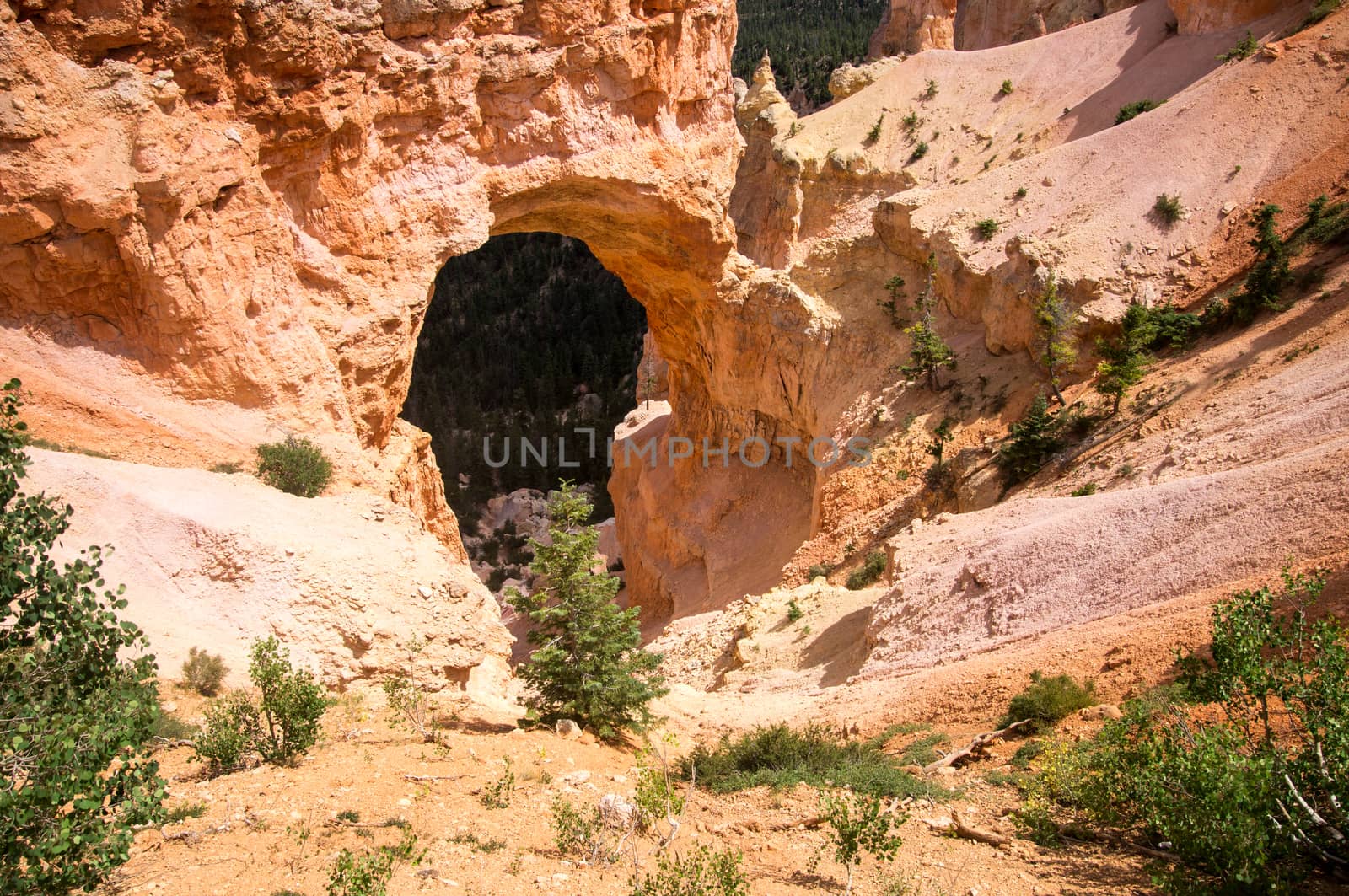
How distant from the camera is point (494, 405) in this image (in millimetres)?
57938

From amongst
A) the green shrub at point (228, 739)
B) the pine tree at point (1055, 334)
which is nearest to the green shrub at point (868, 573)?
the pine tree at point (1055, 334)

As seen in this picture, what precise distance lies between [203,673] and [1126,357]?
1746cm

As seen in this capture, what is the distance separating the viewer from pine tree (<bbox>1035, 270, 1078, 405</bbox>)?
22.1 meters

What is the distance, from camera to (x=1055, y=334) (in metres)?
22.5

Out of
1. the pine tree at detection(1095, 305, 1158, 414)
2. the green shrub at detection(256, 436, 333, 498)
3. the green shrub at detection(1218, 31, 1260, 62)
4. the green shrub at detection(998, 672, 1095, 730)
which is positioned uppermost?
the green shrub at detection(1218, 31, 1260, 62)

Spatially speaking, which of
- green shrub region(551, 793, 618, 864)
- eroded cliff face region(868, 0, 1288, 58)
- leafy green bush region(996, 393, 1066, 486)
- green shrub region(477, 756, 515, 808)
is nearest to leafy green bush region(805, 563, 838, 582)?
leafy green bush region(996, 393, 1066, 486)

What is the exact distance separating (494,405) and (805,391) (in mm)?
32969

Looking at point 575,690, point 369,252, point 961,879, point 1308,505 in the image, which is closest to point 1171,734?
point 961,879

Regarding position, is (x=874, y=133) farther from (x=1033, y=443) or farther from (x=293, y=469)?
(x=293, y=469)

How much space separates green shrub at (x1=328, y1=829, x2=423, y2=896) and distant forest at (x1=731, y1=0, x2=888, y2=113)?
62.3 meters

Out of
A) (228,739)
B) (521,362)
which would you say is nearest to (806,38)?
(521,362)

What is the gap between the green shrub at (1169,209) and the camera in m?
23.6

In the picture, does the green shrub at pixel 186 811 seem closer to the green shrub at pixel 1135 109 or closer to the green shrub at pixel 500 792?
the green shrub at pixel 500 792

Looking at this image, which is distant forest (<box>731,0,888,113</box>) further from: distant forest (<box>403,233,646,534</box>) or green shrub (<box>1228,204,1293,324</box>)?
green shrub (<box>1228,204,1293,324</box>)
